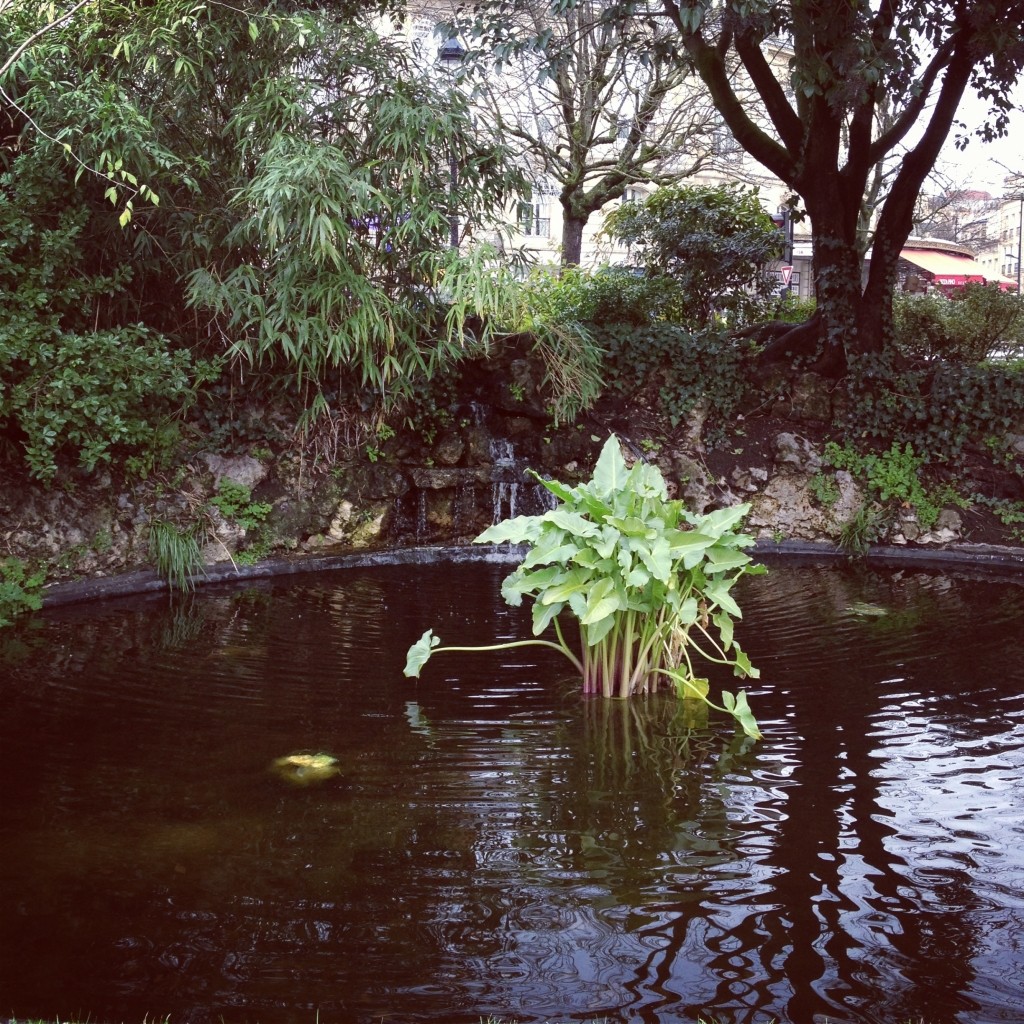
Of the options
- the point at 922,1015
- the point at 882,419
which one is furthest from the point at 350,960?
the point at 882,419

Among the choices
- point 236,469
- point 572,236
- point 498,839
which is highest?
point 572,236

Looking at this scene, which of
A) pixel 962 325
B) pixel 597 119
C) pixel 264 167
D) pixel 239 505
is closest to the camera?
pixel 264 167

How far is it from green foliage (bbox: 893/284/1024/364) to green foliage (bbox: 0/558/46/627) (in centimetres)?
982

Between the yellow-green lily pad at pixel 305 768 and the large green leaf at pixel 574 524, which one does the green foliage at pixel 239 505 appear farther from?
the yellow-green lily pad at pixel 305 768

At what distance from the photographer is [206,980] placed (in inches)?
125

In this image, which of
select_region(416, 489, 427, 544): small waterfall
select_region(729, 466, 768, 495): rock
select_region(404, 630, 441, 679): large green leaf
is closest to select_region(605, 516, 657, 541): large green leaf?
select_region(404, 630, 441, 679): large green leaf

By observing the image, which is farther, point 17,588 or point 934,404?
point 934,404

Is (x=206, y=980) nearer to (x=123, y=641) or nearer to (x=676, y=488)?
(x=123, y=641)

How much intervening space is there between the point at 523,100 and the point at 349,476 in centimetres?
1234

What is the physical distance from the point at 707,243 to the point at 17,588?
9.68m

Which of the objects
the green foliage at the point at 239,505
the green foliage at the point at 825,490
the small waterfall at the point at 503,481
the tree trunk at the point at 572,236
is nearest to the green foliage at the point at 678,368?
the green foliage at the point at 825,490

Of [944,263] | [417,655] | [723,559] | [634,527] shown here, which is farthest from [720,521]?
[944,263]

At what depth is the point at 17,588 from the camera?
26.0 feet

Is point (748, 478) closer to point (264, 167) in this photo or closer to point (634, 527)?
point (264, 167)
